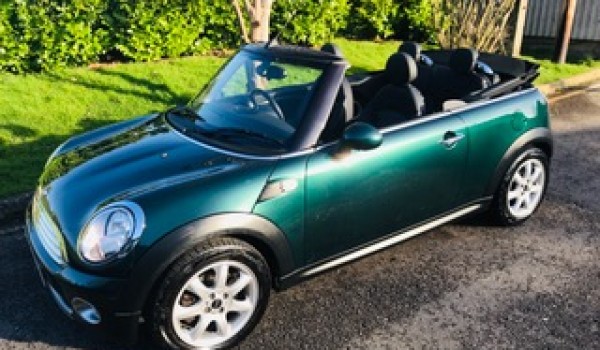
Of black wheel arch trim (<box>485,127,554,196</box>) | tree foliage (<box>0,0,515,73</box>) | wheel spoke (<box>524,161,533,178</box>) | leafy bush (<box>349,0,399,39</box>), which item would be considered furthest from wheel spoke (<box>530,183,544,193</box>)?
leafy bush (<box>349,0,399,39</box>)

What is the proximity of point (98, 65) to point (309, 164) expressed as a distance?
205 inches

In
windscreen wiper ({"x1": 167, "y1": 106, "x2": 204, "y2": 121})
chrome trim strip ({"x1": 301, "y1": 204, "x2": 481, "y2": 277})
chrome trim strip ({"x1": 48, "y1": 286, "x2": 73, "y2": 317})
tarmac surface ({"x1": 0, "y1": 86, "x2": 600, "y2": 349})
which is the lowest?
tarmac surface ({"x1": 0, "y1": 86, "x2": 600, "y2": 349})

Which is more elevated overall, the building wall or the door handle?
the door handle

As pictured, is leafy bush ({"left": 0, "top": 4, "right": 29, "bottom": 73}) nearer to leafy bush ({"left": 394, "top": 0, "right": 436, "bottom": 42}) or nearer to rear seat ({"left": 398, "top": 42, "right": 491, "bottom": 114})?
rear seat ({"left": 398, "top": 42, "right": 491, "bottom": 114})

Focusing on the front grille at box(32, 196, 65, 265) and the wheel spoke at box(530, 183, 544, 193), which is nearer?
the front grille at box(32, 196, 65, 265)

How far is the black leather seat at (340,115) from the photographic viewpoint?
12.1 ft

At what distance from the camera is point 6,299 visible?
3785mm

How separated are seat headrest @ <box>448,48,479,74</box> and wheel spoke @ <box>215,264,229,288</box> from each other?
265cm

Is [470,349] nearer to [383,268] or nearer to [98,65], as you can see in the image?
[383,268]

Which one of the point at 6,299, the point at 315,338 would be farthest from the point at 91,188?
the point at 315,338

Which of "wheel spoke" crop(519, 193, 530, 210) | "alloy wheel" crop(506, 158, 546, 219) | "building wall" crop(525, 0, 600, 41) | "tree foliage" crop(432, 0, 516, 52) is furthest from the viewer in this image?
"building wall" crop(525, 0, 600, 41)

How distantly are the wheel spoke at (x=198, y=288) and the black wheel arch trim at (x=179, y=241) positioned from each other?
18 cm

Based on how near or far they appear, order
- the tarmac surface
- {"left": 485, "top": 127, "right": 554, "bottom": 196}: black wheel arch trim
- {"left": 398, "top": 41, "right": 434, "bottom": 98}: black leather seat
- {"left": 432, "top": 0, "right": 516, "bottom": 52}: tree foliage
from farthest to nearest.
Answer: {"left": 432, "top": 0, "right": 516, "bottom": 52}: tree foliage, {"left": 398, "top": 41, "right": 434, "bottom": 98}: black leather seat, {"left": 485, "top": 127, "right": 554, "bottom": 196}: black wheel arch trim, the tarmac surface

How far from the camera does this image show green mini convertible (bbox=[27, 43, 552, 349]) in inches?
121
